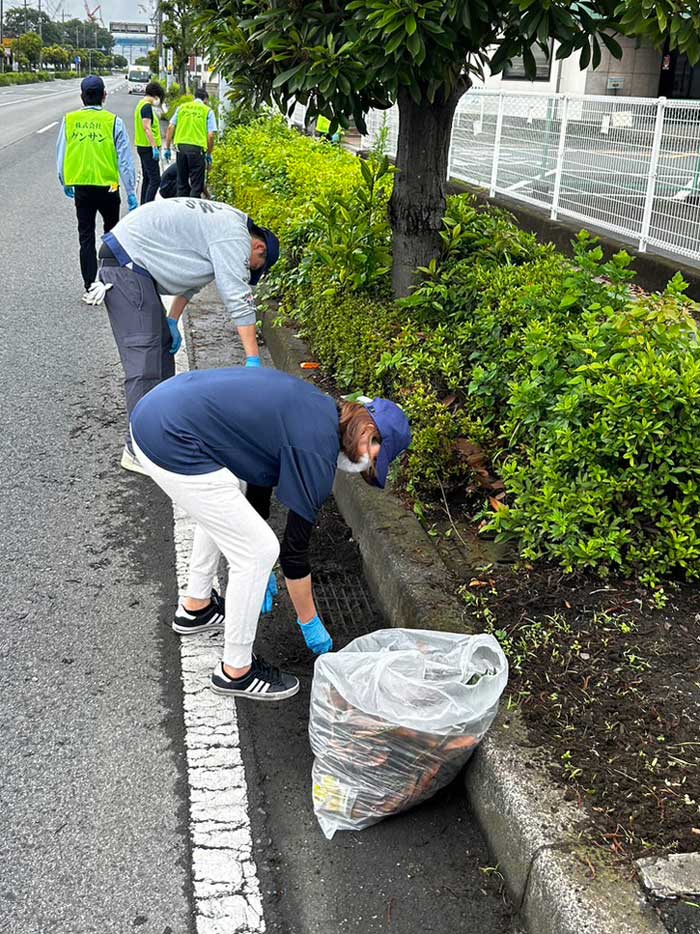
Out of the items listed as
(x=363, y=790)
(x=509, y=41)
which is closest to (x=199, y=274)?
(x=509, y=41)

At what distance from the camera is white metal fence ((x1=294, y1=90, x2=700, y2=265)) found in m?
7.65

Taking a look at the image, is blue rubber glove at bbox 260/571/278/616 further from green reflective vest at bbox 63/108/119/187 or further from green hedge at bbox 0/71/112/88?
green hedge at bbox 0/71/112/88

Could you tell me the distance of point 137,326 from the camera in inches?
192

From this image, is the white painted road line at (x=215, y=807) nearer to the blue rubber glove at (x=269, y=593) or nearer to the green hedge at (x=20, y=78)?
the blue rubber glove at (x=269, y=593)

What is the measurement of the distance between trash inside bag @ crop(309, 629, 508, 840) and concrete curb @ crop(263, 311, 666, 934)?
121 mm

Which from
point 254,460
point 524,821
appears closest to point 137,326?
point 254,460

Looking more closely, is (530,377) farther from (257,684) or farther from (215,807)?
(215,807)

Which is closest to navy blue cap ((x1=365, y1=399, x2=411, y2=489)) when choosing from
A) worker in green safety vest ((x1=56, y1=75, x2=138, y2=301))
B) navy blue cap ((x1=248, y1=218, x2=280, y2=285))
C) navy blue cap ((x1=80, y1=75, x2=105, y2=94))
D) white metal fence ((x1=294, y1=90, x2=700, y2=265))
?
navy blue cap ((x1=248, y1=218, x2=280, y2=285))

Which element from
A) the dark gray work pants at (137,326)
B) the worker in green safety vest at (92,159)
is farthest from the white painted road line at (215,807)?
the worker in green safety vest at (92,159)

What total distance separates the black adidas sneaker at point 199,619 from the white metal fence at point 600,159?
212 inches

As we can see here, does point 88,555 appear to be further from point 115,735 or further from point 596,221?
point 596,221

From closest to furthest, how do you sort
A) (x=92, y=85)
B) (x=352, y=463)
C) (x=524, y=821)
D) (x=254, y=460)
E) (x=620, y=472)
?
(x=524, y=821)
(x=352, y=463)
(x=254, y=460)
(x=620, y=472)
(x=92, y=85)

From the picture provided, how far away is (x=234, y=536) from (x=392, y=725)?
0.87 meters

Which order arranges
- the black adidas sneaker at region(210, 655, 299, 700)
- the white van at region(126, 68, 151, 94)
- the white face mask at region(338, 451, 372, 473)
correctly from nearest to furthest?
the white face mask at region(338, 451, 372, 473) → the black adidas sneaker at region(210, 655, 299, 700) → the white van at region(126, 68, 151, 94)
